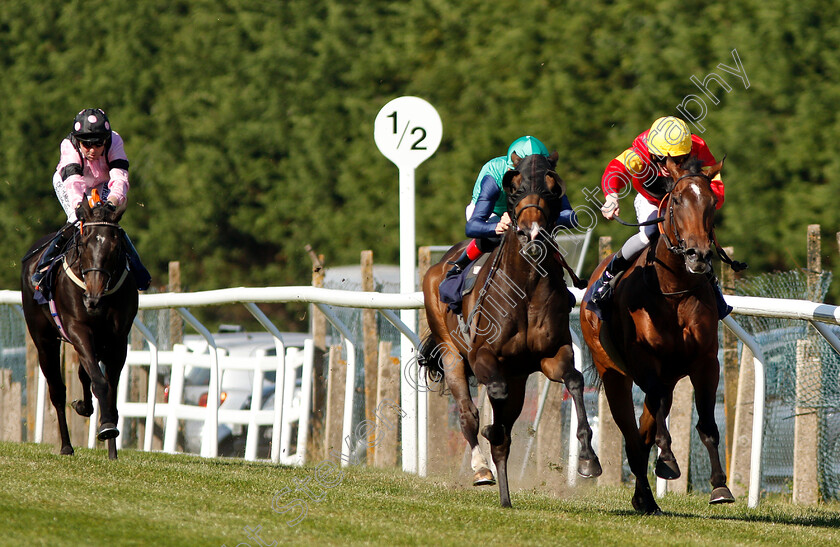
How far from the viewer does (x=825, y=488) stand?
324 inches

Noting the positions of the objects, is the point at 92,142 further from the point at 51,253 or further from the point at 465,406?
the point at 465,406

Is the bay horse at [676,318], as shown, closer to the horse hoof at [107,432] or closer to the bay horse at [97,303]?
the horse hoof at [107,432]

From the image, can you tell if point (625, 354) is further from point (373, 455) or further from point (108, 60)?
point (108, 60)

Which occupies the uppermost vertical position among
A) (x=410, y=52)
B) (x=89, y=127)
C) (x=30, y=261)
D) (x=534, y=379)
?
(x=410, y=52)

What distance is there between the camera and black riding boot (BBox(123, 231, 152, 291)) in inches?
345

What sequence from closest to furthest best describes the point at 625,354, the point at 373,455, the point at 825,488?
the point at 625,354 → the point at 825,488 → the point at 373,455

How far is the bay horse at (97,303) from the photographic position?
8.23 m

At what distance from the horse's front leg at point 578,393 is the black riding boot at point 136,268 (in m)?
3.27

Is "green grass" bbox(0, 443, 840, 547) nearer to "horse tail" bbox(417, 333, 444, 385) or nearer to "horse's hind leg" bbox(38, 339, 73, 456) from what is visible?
"horse tail" bbox(417, 333, 444, 385)

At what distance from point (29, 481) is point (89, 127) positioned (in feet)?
9.88

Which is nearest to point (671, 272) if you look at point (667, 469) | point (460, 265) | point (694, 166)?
point (694, 166)

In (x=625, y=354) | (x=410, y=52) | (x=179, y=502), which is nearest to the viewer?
(x=179, y=502)

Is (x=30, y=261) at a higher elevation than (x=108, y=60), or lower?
lower

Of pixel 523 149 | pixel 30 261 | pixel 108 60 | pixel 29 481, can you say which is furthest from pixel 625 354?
pixel 108 60
